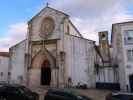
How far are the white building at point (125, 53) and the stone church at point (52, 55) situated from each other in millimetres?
4847

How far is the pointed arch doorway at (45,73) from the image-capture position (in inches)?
1423

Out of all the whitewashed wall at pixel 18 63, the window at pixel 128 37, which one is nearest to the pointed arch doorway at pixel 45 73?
the whitewashed wall at pixel 18 63

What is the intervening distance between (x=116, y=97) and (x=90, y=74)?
828 inches

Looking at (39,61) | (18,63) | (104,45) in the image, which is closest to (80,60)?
(104,45)

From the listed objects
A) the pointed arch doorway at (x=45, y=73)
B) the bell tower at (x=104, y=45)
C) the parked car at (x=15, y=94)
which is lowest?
the parked car at (x=15, y=94)

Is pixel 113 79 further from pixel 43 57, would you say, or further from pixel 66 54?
pixel 43 57

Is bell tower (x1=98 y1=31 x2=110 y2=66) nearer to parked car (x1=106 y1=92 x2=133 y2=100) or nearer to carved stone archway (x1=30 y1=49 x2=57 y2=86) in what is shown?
carved stone archway (x1=30 y1=49 x2=57 y2=86)

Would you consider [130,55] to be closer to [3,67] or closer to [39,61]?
[39,61]

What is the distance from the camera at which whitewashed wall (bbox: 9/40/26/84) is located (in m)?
37.7

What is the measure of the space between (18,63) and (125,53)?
19.2m

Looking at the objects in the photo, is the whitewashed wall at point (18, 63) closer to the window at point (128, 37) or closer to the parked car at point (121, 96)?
the window at point (128, 37)

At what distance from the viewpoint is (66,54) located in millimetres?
34594

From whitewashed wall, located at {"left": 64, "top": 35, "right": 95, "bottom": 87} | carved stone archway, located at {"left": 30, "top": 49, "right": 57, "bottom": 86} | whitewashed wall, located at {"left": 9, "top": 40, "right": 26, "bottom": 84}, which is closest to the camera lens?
whitewashed wall, located at {"left": 64, "top": 35, "right": 95, "bottom": 87}

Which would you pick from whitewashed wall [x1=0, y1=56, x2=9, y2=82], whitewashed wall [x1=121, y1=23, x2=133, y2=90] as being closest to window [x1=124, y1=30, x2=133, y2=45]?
whitewashed wall [x1=121, y1=23, x2=133, y2=90]
